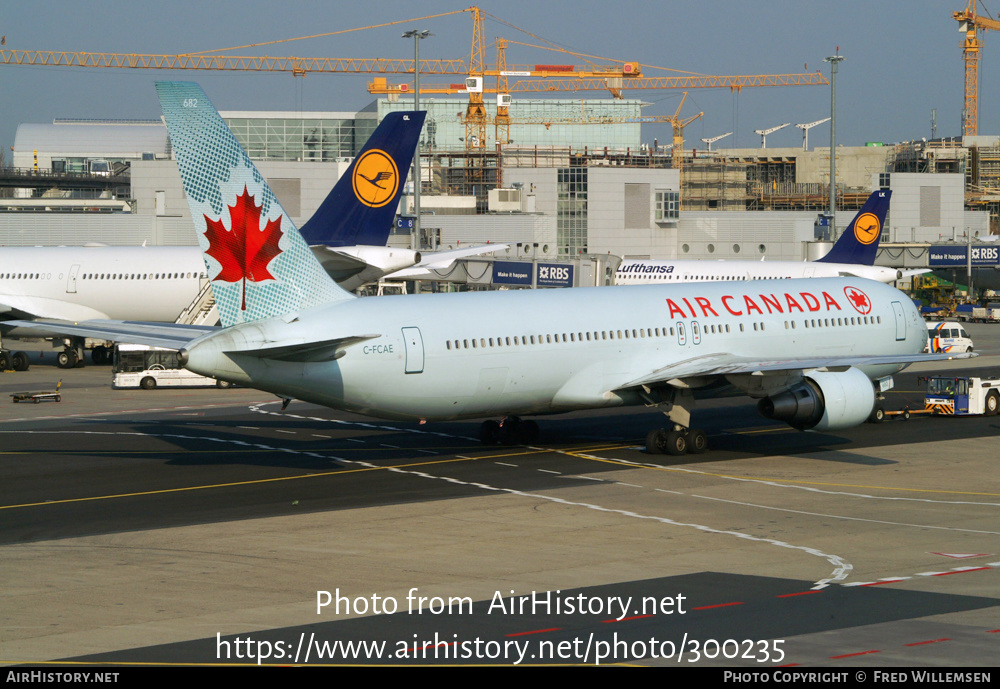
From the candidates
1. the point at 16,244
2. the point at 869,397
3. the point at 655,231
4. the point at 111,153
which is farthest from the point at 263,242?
the point at 111,153

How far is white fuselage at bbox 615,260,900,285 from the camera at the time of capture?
68.7 m

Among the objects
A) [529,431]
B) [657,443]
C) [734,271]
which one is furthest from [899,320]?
[734,271]

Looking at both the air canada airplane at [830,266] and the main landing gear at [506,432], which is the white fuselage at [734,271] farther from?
the main landing gear at [506,432]

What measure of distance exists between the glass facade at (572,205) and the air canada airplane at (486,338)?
67.9m

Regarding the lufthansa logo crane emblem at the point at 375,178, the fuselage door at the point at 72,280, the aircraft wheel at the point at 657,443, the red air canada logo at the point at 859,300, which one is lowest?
the aircraft wheel at the point at 657,443

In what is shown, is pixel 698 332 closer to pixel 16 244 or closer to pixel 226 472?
pixel 226 472

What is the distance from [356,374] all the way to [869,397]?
48.1 feet

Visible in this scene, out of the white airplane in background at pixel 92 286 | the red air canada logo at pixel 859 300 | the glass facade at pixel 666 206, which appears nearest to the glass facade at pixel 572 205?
the glass facade at pixel 666 206

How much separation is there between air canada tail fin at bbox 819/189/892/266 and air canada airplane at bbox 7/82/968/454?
28.5 m

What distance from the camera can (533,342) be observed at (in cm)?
3203

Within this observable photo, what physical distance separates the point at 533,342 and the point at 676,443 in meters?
5.51

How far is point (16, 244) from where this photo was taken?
8812cm

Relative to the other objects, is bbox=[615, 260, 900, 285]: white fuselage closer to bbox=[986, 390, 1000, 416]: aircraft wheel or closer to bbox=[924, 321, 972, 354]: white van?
bbox=[924, 321, 972, 354]: white van

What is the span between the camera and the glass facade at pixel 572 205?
351ft
